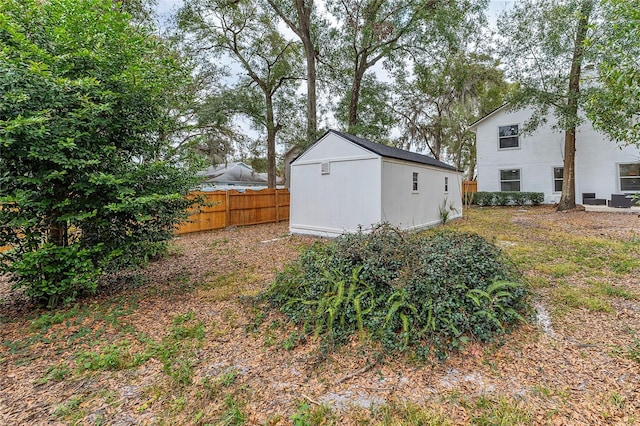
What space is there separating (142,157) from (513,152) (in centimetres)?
1807

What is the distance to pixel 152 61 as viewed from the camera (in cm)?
418

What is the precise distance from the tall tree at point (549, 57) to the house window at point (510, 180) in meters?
3.79

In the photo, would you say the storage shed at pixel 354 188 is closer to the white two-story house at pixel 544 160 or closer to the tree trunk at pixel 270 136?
the tree trunk at pixel 270 136

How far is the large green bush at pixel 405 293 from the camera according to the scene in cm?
285

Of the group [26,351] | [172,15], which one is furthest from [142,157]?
[172,15]

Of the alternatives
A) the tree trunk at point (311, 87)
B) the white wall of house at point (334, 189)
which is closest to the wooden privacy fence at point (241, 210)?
the white wall of house at point (334, 189)

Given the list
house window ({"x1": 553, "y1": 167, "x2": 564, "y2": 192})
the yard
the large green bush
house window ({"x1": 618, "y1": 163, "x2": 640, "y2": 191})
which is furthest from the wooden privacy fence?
house window ({"x1": 618, "y1": 163, "x2": 640, "y2": 191})

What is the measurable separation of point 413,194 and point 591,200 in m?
11.2

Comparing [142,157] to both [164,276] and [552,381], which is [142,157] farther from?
[552,381]

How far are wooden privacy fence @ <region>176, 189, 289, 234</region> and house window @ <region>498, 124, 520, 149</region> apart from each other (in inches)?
493

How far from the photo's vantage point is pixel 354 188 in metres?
7.99

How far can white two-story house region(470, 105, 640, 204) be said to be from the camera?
13789 millimetres

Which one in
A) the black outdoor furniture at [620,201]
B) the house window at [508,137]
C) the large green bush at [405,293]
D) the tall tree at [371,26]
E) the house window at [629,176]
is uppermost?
the tall tree at [371,26]

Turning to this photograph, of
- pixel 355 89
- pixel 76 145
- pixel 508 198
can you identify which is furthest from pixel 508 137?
pixel 76 145
